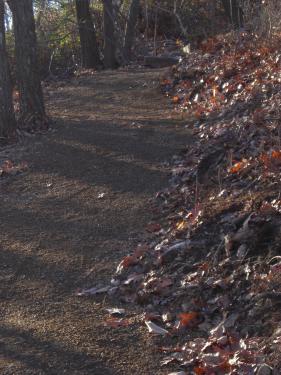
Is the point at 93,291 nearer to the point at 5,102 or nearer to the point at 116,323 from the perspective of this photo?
the point at 116,323

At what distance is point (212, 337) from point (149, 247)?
1.99m

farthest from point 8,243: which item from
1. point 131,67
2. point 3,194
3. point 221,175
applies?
point 131,67

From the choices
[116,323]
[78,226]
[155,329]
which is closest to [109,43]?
[78,226]

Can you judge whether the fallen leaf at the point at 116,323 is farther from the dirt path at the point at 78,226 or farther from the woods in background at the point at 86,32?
the woods in background at the point at 86,32

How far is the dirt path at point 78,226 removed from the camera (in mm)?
5547

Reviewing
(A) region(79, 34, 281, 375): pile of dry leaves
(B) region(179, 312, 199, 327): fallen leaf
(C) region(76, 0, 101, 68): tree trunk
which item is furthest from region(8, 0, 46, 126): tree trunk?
(B) region(179, 312, 199, 327): fallen leaf

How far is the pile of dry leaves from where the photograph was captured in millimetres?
5098

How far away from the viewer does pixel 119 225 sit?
799cm

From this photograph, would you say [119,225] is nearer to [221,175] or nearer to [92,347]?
[221,175]

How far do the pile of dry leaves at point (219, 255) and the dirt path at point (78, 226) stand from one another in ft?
0.82

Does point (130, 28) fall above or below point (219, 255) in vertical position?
above

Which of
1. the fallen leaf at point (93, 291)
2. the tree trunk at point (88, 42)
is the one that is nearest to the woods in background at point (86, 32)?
the tree trunk at point (88, 42)

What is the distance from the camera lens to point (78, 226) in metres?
8.23

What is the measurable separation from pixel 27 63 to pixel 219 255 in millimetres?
7540
